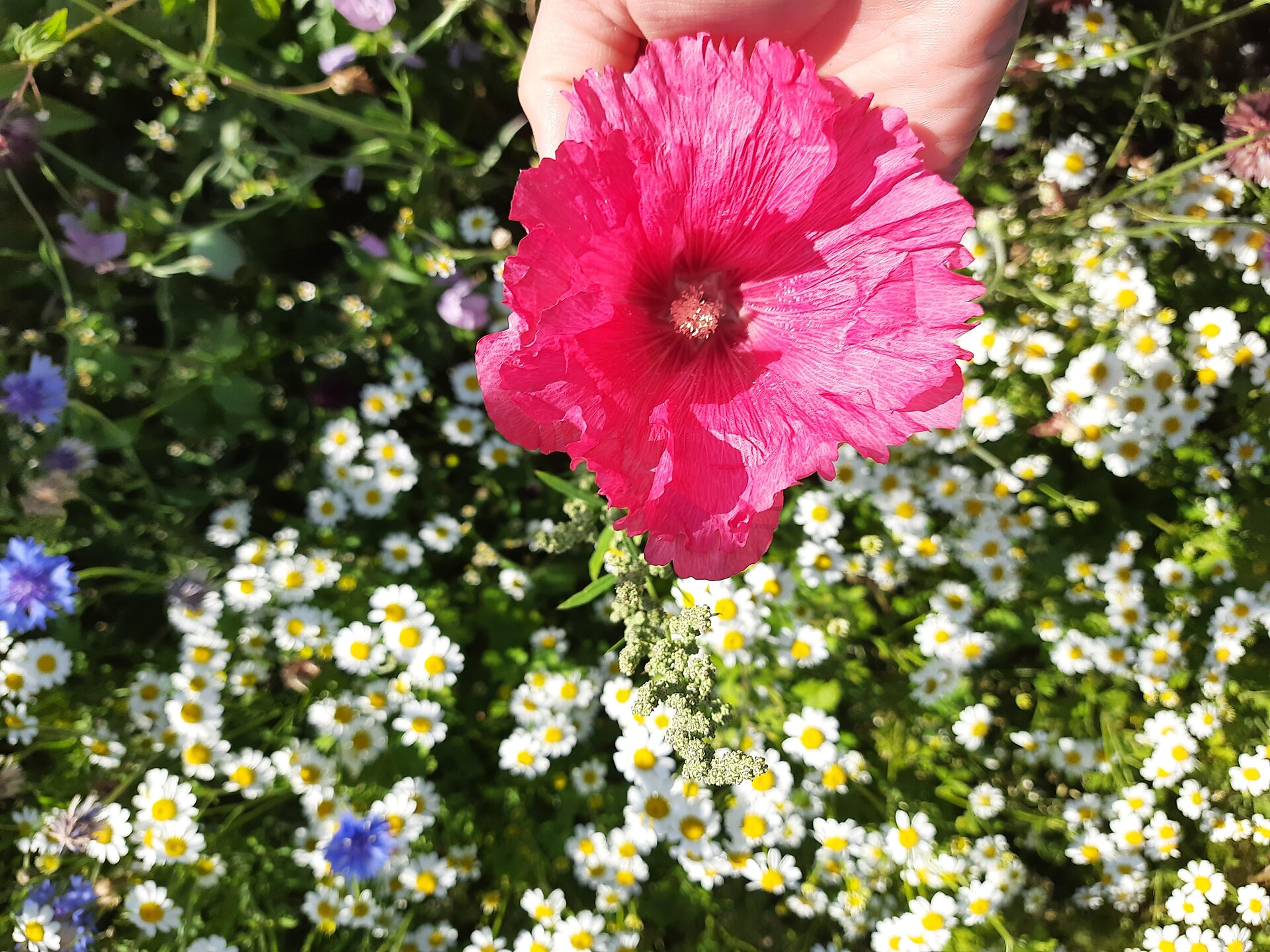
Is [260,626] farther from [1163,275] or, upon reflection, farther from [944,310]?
[1163,275]

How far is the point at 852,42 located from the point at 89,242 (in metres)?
1.81

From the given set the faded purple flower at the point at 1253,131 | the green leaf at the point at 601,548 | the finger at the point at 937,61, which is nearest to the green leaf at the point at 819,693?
the green leaf at the point at 601,548

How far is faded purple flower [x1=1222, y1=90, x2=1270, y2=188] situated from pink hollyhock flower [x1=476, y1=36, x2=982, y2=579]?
1.21m

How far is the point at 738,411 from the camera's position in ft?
3.92

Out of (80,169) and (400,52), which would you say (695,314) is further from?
(80,169)

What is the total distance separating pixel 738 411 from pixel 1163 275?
1699 millimetres

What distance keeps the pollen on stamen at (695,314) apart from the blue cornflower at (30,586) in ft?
4.86

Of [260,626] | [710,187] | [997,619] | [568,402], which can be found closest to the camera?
[568,402]

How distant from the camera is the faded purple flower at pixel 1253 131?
176cm

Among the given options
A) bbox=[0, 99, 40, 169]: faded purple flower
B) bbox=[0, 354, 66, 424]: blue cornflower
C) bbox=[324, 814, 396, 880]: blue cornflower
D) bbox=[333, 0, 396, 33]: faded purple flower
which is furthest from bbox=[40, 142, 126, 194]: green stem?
bbox=[324, 814, 396, 880]: blue cornflower

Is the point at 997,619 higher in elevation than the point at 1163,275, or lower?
lower

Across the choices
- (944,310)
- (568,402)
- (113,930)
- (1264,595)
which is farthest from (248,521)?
(1264,595)

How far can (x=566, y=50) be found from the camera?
145 centimetres

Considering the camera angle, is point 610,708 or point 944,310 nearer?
point 944,310
